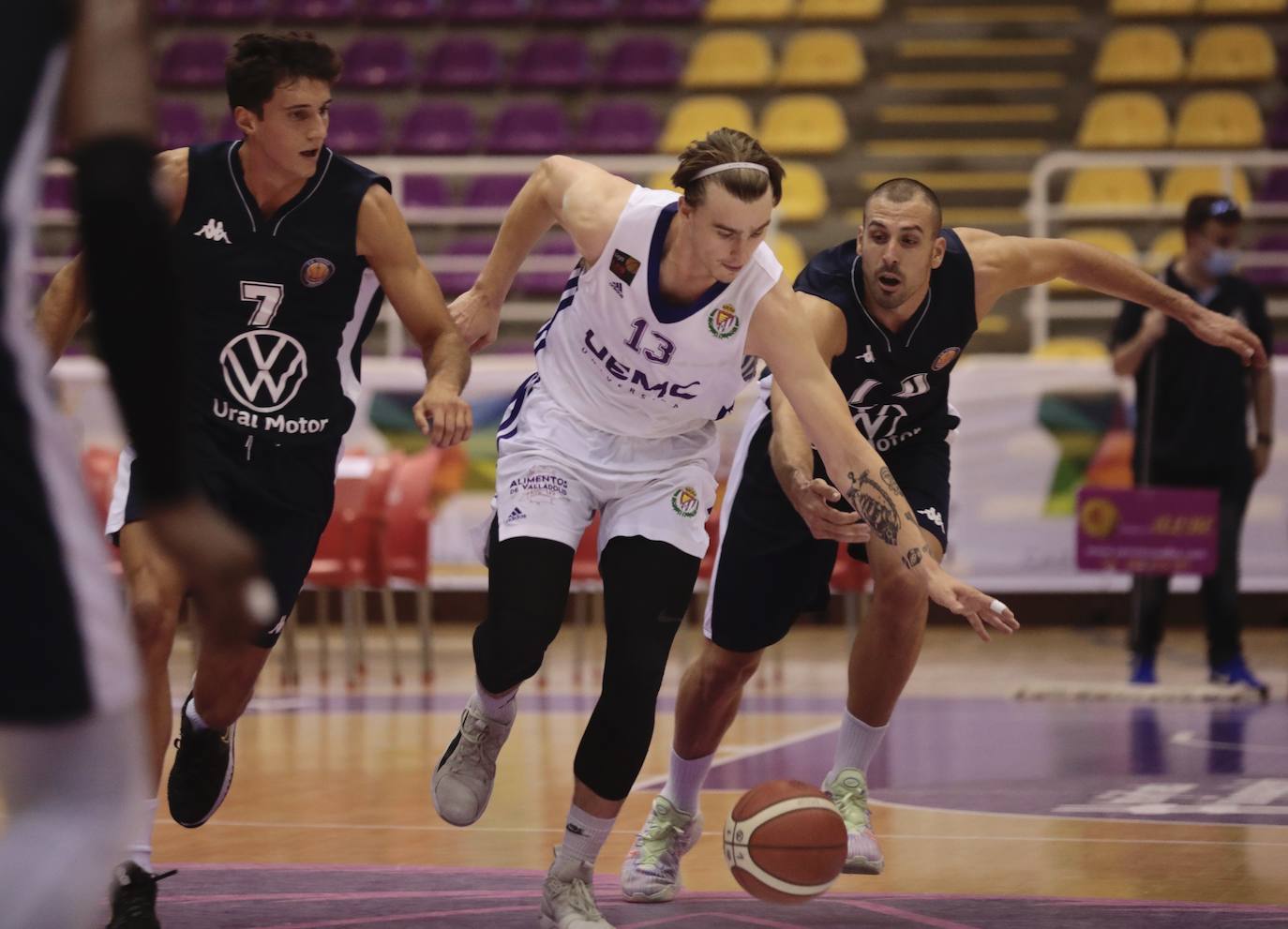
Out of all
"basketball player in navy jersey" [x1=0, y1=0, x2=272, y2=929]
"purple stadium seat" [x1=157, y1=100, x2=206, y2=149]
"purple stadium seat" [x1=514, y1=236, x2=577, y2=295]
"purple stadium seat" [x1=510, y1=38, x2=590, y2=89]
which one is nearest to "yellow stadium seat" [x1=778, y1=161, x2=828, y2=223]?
"purple stadium seat" [x1=514, y1=236, x2=577, y2=295]

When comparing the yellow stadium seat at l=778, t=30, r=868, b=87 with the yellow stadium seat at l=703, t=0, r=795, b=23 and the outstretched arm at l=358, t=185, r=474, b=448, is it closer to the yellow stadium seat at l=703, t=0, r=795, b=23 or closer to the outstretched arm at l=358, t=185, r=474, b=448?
the yellow stadium seat at l=703, t=0, r=795, b=23

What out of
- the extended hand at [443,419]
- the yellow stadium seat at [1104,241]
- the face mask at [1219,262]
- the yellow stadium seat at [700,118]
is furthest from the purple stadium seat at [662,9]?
the extended hand at [443,419]

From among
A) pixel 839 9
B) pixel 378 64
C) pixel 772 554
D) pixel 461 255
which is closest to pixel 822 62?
pixel 839 9

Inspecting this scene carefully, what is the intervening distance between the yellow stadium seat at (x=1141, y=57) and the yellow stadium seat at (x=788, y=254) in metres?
3.69

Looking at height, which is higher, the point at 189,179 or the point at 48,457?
the point at 189,179

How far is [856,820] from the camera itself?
17.5 feet

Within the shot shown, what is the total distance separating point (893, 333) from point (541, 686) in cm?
553

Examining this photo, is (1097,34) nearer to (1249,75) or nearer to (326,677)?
(1249,75)

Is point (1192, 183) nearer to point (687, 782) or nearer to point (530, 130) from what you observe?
point (530, 130)

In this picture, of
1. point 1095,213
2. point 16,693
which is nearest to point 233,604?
point 16,693

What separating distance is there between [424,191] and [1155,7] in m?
6.83

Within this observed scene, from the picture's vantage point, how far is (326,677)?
35.4 feet

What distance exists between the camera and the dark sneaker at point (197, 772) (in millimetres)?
5062

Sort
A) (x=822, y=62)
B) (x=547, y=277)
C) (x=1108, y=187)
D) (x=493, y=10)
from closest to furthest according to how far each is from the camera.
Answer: (x=547, y=277), (x=1108, y=187), (x=822, y=62), (x=493, y=10)
